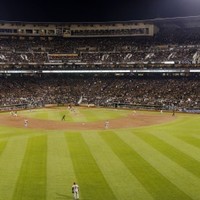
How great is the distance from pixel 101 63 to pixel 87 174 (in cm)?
7067

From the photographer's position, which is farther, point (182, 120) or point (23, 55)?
point (23, 55)

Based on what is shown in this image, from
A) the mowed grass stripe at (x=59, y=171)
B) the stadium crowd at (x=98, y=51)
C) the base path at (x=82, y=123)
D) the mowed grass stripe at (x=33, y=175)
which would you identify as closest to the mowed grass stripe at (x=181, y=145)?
the base path at (x=82, y=123)

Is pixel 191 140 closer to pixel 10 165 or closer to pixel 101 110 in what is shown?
pixel 10 165

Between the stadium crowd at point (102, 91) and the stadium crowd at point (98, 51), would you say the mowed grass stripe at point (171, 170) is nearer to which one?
the stadium crowd at point (102, 91)

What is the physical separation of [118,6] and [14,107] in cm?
4415

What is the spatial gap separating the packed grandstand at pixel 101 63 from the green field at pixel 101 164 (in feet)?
120

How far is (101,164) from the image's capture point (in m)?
→ 30.2

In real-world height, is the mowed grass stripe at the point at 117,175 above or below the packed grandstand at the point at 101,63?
below

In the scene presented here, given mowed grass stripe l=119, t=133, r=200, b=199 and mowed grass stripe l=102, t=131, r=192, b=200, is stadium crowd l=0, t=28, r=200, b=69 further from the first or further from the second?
mowed grass stripe l=119, t=133, r=200, b=199

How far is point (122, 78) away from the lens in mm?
97938

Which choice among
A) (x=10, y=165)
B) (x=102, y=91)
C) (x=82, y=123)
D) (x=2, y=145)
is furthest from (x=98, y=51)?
(x=10, y=165)

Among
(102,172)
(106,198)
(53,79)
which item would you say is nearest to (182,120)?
(102,172)

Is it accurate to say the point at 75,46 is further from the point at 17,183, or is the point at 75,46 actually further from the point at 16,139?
the point at 17,183

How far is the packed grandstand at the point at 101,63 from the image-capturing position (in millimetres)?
85625
